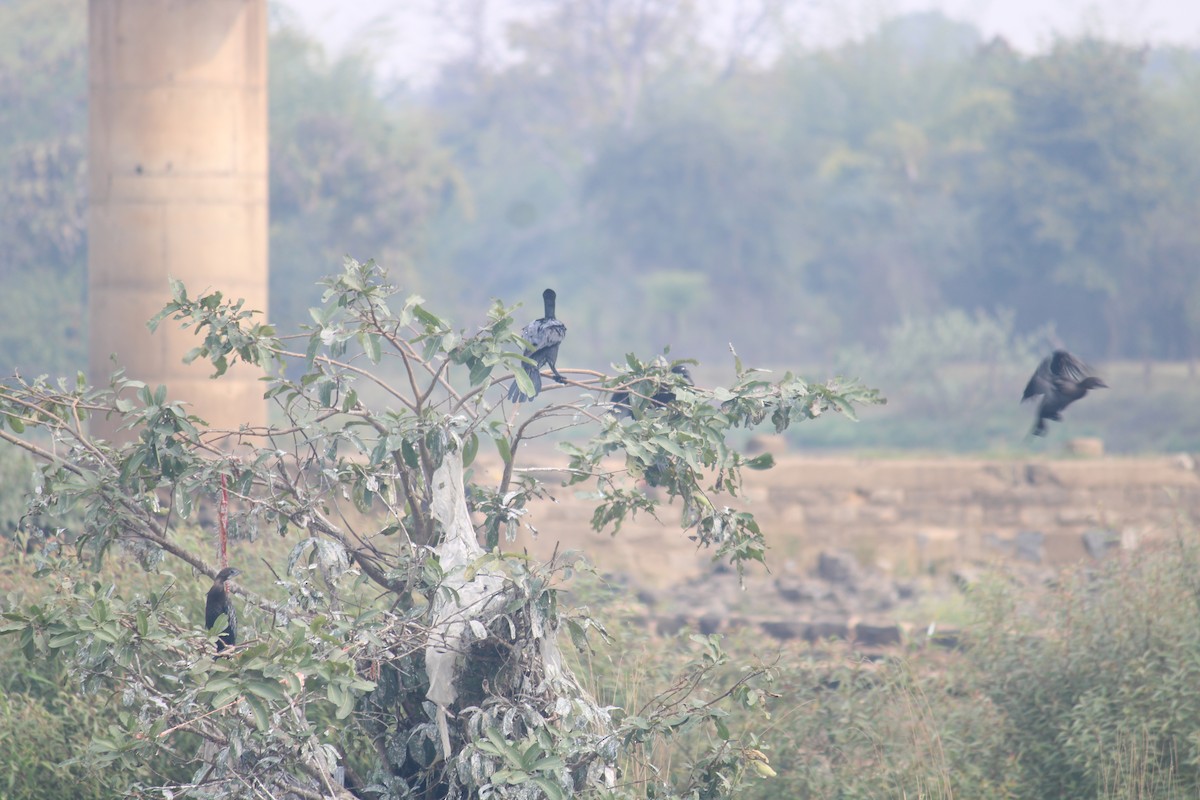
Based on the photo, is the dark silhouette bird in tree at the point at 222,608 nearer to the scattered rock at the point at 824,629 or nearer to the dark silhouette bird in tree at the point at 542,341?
the dark silhouette bird in tree at the point at 542,341

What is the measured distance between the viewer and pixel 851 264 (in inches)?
1178

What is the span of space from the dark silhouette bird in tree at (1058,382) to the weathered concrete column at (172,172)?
6293mm

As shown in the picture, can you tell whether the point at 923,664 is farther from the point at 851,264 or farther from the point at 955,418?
the point at 851,264

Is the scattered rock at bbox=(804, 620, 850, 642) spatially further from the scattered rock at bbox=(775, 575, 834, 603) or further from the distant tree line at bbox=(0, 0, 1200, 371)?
the distant tree line at bbox=(0, 0, 1200, 371)

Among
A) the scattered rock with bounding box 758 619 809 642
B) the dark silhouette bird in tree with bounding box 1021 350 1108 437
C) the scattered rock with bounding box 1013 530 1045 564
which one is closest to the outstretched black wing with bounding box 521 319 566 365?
the dark silhouette bird in tree with bounding box 1021 350 1108 437

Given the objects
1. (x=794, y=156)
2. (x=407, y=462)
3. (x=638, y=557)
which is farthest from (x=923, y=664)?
(x=794, y=156)

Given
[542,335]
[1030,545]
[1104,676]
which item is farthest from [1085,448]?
[542,335]

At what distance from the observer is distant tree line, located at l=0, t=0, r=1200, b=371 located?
25.3 m

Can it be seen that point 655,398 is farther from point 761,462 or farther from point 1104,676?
point 1104,676

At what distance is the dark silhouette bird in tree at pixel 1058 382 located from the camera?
4816 millimetres

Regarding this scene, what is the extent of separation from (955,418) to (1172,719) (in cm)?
1814

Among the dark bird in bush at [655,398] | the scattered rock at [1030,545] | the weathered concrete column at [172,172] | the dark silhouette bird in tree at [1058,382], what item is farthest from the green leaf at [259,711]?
the scattered rock at [1030,545]

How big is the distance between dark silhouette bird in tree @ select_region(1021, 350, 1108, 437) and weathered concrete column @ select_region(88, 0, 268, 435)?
20.6 ft

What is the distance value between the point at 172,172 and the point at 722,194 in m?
21.1
